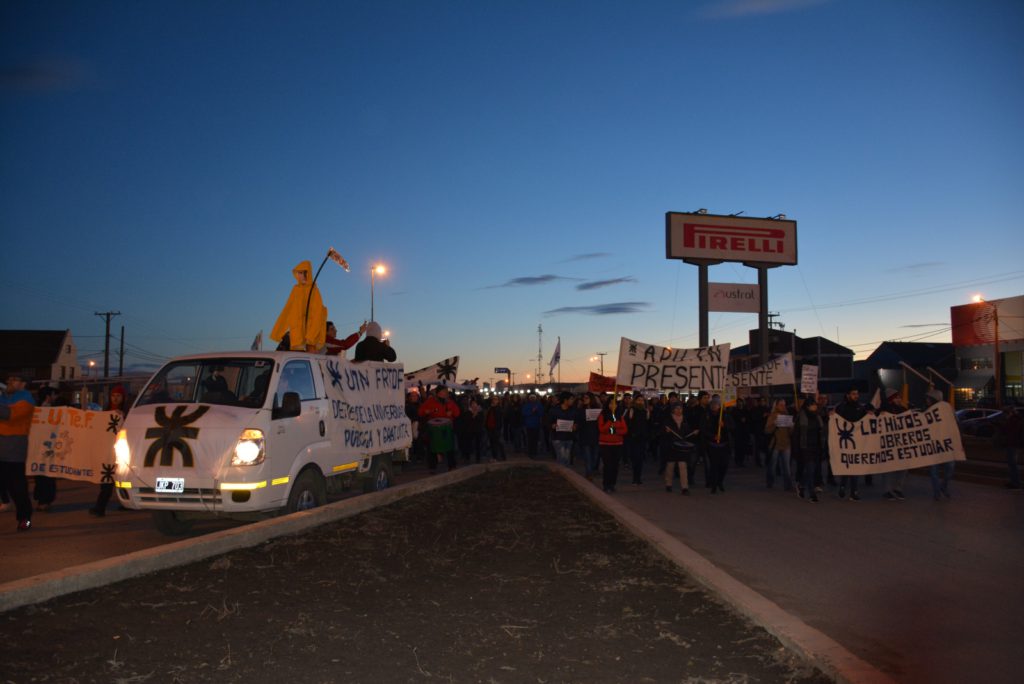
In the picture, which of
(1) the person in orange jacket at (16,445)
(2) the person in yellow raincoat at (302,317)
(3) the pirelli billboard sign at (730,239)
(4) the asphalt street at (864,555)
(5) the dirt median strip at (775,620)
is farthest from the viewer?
(3) the pirelli billboard sign at (730,239)

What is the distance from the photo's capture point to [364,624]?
6215mm

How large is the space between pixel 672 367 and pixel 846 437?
22.6 feet

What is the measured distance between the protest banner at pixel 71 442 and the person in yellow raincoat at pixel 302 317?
8.79ft

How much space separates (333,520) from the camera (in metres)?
11.1

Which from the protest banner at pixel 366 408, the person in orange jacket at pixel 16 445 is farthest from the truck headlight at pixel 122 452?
the protest banner at pixel 366 408

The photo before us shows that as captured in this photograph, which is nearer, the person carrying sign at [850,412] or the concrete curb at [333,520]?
the concrete curb at [333,520]

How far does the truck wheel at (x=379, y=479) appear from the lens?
14.3 metres

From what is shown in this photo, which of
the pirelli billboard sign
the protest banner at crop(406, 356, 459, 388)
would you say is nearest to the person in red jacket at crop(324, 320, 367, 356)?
the protest banner at crop(406, 356, 459, 388)

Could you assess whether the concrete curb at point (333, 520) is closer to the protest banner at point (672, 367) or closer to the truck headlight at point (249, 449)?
the truck headlight at point (249, 449)

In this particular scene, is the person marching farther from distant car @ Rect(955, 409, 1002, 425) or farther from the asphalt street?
distant car @ Rect(955, 409, 1002, 425)

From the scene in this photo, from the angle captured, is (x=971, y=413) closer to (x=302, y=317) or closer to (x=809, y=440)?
(x=809, y=440)

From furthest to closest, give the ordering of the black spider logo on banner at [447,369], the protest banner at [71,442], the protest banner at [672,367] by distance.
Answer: the black spider logo on banner at [447,369]
the protest banner at [672,367]
the protest banner at [71,442]

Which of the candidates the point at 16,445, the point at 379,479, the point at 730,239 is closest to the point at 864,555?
the point at 379,479

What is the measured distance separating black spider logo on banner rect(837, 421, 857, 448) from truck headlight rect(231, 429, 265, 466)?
34.1 ft
